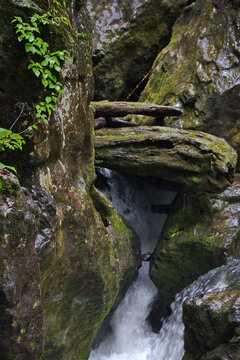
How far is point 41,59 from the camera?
2.63 metres

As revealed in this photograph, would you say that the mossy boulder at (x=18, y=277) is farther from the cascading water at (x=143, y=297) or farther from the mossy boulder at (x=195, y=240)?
the mossy boulder at (x=195, y=240)

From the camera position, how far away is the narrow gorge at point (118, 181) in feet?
8.28

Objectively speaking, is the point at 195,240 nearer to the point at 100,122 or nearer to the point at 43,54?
the point at 100,122

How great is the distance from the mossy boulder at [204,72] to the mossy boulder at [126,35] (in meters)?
0.54

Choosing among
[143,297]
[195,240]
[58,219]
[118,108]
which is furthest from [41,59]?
[143,297]

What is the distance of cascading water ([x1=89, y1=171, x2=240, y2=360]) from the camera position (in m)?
4.68

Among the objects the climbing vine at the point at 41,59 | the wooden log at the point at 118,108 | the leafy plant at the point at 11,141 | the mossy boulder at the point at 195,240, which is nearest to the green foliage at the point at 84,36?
the climbing vine at the point at 41,59

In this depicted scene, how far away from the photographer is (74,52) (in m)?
3.24

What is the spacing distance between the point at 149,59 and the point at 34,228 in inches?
271

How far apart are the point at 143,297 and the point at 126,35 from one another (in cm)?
560

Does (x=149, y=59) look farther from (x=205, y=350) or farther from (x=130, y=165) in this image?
(x=205, y=350)

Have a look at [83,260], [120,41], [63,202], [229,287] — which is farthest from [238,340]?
[120,41]

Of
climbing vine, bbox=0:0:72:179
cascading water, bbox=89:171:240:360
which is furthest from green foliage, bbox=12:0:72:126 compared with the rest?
cascading water, bbox=89:171:240:360

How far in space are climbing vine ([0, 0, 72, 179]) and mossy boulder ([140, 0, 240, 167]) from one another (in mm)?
3870
